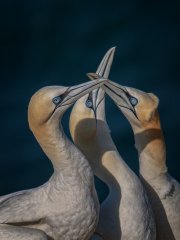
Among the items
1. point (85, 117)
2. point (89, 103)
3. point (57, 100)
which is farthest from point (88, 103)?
point (57, 100)

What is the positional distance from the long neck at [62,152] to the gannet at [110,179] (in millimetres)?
708

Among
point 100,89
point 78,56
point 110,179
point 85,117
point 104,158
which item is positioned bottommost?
point 78,56

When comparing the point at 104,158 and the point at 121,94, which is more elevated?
the point at 121,94

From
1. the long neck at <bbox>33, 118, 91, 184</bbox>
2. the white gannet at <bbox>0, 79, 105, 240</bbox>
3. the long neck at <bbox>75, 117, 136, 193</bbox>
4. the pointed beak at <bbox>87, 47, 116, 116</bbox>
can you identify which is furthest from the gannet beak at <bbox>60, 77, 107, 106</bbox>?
the long neck at <bbox>75, 117, 136, 193</bbox>

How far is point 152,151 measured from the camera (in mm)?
9312

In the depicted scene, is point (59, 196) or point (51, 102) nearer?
point (51, 102)

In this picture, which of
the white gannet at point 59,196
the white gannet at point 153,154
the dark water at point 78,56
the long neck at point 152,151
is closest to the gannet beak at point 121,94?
the white gannet at point 153,154

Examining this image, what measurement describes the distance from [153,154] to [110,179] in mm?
494

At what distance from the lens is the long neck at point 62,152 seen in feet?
27.2

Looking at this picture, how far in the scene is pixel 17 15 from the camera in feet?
50.8

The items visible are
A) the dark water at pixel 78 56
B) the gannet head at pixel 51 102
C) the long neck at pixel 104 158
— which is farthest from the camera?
the dark water at pixel 78 56

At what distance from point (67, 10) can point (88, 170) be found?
7501 mm

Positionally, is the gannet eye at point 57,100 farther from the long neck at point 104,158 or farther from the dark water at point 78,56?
the dark water at point 78,56

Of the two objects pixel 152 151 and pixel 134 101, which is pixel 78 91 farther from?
pixel 152 151
